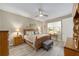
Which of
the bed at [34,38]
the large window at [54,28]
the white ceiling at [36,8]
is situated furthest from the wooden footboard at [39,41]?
the white ceiling at [36,8]

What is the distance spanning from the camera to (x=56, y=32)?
6.77ft

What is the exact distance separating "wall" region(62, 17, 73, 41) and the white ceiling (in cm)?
15

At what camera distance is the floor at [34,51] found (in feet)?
6.26

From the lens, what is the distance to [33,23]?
6.64 feet

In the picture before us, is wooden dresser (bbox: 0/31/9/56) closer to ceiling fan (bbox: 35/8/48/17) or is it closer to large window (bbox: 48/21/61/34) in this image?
ceiling fan (bbox: 35/8/48/17)

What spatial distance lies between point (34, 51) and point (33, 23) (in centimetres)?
59

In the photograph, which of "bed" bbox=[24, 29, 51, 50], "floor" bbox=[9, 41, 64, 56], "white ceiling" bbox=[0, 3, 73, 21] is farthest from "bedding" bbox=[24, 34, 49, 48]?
"white ceiling" bbox=[0, 3, 73, 21]

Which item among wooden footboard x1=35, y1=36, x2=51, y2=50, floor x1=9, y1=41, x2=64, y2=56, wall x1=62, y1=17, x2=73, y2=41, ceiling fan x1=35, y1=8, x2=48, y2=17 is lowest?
floor x1=9, y1=41, x2=64, y2=56

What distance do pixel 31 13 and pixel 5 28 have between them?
2.01ft

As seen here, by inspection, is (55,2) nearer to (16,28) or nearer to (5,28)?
(16,28)

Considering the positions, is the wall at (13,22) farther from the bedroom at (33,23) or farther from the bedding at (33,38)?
the bedding at (33,38)

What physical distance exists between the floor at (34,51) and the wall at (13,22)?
1.20 ft

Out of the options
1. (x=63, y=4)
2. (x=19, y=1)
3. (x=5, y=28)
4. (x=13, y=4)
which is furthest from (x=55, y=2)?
(x=5, y=28)

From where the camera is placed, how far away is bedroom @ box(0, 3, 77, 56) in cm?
189
